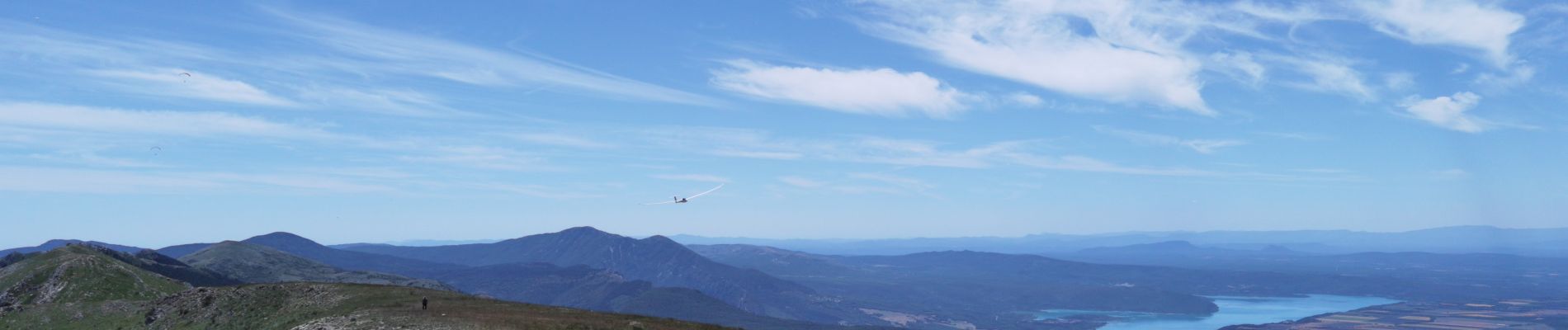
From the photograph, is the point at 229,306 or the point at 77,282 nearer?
the point at 229,306

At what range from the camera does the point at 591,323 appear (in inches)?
3029

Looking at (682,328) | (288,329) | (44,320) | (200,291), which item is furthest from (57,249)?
(682,328)

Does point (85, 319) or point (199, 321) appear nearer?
point (199, 321)

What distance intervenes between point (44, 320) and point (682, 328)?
80601 millimetres

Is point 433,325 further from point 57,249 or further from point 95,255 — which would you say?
point 57,249

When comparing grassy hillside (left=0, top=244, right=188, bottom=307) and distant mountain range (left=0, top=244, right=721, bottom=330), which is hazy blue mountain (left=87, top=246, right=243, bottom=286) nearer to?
distant mountain range (left=0, top=244, right=721, bottom=330)

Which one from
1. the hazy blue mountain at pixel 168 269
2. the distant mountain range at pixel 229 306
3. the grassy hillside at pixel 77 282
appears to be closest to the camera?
the distant mountain range at pixel 229 306

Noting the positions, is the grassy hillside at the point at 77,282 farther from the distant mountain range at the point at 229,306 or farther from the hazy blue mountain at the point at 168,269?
the hazy blue mountain at the point at 168,269

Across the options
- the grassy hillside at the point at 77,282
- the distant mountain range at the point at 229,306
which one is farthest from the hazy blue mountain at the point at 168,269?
the grassy hillside at the point at 77,282

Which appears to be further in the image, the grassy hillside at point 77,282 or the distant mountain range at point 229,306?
the grassy hillside at point 77,282

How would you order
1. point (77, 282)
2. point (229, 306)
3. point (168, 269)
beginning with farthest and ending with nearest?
point (168, 269) < point (77, 282) < point (229, 306)

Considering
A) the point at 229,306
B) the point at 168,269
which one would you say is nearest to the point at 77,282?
the point at 229,306

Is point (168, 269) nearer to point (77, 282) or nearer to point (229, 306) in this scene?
point (77, 282)

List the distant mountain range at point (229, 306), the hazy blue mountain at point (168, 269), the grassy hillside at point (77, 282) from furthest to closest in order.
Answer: the hazy blue mountain at point (168, 269)
the grassy hillside at point (77, 282)
the distant mountain range at point (229, 306)
